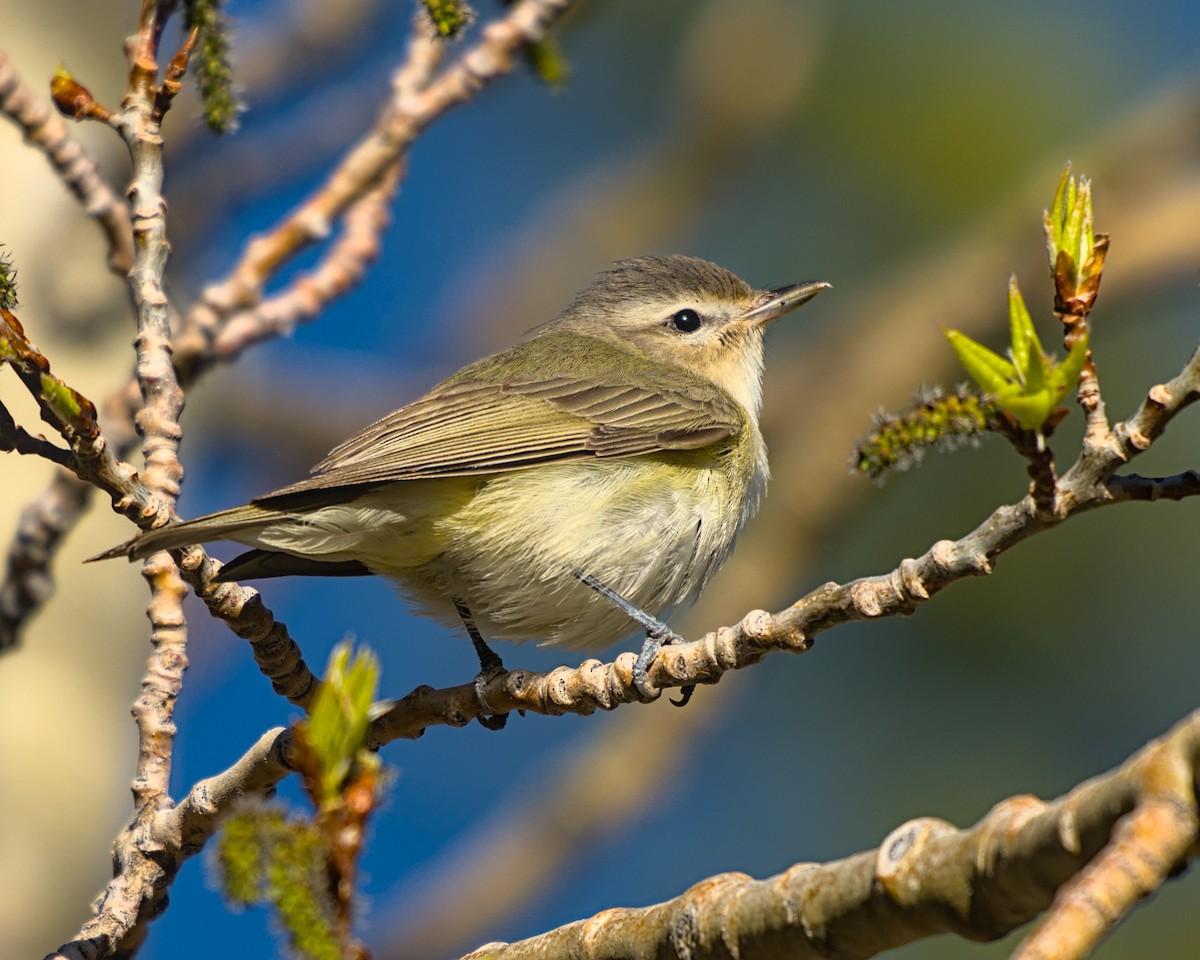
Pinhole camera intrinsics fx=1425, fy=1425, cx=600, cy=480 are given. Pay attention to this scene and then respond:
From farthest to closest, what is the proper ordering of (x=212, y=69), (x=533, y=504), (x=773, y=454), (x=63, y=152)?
(x=773, y=454), (x=533, y=504), (x=63, y=152), (x=212, y=69)

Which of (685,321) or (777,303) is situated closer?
(777,303)

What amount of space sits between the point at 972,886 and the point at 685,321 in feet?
14.9

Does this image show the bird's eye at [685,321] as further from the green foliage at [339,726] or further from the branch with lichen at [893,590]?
the green foliage at [339,726]

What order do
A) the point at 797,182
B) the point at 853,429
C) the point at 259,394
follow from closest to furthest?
1. the point at 853,429
2. the point at 259,394
3. the point at 797,182

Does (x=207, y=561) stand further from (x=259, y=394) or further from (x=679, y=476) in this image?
(x=259, y=394)

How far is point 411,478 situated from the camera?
4.08m

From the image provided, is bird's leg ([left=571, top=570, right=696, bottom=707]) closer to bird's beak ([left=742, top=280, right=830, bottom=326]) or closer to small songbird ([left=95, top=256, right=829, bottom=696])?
small songbird ([left=95, top=256, right=829, bottom=696])

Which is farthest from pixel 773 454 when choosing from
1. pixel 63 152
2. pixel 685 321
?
pixel 63 152

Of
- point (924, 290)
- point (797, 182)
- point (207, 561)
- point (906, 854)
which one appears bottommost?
point (906, 854)

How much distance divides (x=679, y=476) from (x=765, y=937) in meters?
2.81

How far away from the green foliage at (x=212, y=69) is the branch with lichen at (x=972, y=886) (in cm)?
190

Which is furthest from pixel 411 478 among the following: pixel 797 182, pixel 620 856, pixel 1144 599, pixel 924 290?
pixel 797 182

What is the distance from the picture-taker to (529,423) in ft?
15.9

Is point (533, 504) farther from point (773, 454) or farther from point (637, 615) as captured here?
point (773, 454)
